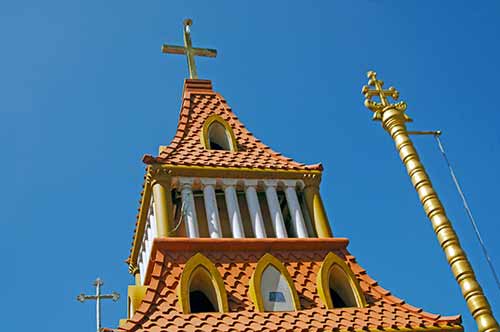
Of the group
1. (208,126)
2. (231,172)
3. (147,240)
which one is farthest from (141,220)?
(208,126)

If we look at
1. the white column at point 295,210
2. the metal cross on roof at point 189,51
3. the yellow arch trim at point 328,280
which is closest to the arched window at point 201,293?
the yellow arch trim at point 328,280

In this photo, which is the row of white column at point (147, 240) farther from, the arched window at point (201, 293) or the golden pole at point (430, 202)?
the golden pole at point (430, 202)

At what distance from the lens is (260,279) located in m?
14.1

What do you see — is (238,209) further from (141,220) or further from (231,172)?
(141,220)

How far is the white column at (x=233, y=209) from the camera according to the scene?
49.6 ft

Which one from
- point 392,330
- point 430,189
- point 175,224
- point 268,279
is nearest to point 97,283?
point 175,224

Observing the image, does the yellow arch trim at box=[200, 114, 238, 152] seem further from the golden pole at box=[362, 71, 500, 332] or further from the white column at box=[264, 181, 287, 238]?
the golden pole at box=[362, 71, 500, 332]

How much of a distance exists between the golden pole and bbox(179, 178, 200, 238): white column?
16.1 ft

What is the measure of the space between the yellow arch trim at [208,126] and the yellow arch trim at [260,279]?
160 inches

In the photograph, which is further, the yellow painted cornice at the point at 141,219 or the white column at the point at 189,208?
the yellow painted cornice at the point at 141,219

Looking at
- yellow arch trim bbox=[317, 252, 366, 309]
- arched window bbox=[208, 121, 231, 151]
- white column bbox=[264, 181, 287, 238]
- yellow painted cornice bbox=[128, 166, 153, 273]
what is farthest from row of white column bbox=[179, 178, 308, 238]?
arched window bbox=[208, 121, 231, 151]

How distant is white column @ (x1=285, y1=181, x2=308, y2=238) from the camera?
15.6 metres

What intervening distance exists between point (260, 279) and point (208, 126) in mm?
5525

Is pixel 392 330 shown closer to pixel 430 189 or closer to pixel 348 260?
pixel 348 260
